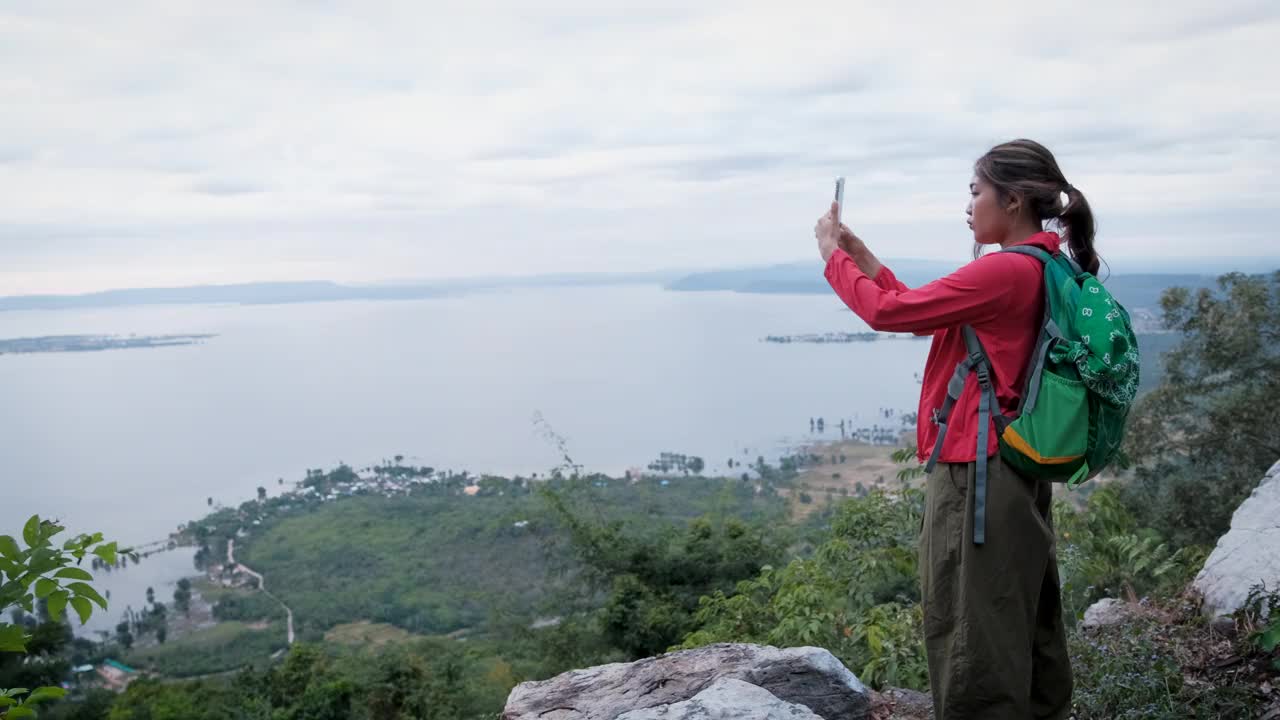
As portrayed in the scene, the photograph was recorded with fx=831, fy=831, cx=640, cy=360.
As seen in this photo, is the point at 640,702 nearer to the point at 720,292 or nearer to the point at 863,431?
the point at 863,431

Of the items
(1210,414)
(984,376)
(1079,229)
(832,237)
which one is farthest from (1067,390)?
(1210,414)

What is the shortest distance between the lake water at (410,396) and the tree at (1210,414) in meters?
11.8

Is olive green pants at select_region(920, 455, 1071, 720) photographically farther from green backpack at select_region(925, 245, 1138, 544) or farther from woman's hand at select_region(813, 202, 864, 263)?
woman's hand at select_region(813, 202, 864, 263)

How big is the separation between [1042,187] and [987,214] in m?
0.13

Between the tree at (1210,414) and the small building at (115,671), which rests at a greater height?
the tree at (1210,414)

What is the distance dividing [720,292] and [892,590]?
7111 cm

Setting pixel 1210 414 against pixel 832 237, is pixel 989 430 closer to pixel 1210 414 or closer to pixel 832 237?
pixel 832 237

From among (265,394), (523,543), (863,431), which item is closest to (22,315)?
(265,394)

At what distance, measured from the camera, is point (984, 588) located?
198cm

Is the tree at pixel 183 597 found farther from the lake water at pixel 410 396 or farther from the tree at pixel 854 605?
the tree at pixel 854 605

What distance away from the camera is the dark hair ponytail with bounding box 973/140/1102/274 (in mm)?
1973

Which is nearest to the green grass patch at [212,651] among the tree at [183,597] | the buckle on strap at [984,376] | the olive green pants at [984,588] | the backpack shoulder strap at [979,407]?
the tree at [183,597]

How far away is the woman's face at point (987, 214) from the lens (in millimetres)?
2025

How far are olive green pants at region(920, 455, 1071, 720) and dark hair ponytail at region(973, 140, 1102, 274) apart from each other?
0.60 metres
